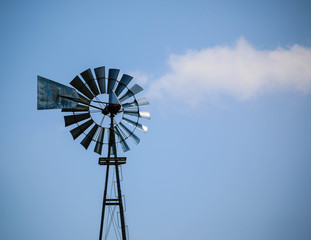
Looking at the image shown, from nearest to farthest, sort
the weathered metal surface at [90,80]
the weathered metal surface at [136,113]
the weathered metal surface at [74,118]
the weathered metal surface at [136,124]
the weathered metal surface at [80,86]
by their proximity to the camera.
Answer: the weathered metal surface at [80,86] → the weathered metal surface at [90,80] → the weathered metal surface at [74,118] → the weathered metal surface at [136,113] → the weathered metal surface at [136,124]

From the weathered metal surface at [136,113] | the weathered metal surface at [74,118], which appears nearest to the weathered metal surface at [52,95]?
the weathered metal surface at [74,118]

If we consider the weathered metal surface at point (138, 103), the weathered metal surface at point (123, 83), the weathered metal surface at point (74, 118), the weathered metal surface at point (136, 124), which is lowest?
the weathered metal surface at point (136, 124)

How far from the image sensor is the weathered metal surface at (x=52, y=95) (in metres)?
8.43

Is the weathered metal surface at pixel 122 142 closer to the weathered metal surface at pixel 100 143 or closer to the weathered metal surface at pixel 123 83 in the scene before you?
the weathered metal surface at pixel 100 143

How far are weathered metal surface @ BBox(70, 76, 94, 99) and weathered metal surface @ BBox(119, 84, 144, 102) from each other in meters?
1.29

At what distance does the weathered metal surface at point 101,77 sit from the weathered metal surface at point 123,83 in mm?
572

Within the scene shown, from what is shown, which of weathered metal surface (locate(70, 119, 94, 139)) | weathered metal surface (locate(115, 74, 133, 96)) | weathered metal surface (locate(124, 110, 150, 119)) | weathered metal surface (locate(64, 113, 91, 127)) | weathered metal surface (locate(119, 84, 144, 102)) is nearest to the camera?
weathered metal surface (locate(64, 113, 91, 127))

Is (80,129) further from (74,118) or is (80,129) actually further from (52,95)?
(52,95)

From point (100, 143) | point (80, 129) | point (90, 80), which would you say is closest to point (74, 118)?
point (80, 129)

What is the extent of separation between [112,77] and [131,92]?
38.3 inches

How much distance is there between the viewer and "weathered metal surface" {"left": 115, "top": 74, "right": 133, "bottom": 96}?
1111 cm

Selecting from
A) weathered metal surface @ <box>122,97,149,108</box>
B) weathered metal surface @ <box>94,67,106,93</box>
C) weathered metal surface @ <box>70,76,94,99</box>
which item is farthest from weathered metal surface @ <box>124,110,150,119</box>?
weathered metal surface @ <box>70,76,94,99</box>

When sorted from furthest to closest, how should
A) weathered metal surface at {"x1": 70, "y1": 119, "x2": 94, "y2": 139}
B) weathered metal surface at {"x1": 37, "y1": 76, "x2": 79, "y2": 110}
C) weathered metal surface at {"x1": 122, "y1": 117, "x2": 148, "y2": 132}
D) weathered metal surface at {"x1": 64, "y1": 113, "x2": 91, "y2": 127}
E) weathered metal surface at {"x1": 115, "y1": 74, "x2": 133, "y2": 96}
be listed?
weathered metal surface at {"x1": 122, "y1": 117, "x2": 148, "y2": 132}
weathered metal surface at {"x1": 115, "y1": 74, "x2": 133, "y2": 96}
weathered metal surface at {"x1": 70, "y1": 119, "x2": 94, "y2": 139}
weathered metal surface at {"x1": 64, "y1": 113, "x2": 91, "y2": 127}
weathered metal surface at {"x1": 37, "y1": 76, "x2": 79, "y2": 110}

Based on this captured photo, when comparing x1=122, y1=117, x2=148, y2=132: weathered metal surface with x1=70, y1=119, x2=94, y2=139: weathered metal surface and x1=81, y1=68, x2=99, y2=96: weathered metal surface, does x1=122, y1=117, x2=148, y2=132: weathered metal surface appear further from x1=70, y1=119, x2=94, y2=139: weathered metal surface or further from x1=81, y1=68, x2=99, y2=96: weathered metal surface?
x1=81, y1=68, x2=99, y2=96: weathered metal surface
